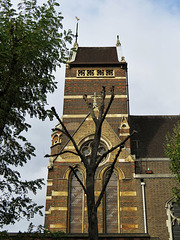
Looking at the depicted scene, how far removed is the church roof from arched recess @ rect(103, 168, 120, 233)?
10.6 m

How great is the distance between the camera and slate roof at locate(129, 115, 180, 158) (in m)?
21.9

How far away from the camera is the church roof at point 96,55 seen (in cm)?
2686

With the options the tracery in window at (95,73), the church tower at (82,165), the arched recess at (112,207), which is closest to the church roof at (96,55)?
the church tower at (82,165)

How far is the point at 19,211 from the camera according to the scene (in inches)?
389

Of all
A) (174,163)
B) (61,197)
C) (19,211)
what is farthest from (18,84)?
(61,197)

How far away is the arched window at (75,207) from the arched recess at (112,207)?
58.9 inches

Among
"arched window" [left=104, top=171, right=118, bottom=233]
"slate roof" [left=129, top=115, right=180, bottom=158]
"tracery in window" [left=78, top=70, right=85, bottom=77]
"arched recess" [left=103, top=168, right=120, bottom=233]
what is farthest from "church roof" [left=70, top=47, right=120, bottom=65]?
"arched window" [left=104, top=171, right=118, bottom=233]

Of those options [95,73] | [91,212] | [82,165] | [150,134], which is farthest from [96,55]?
[91,212]

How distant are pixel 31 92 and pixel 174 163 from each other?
339 inches

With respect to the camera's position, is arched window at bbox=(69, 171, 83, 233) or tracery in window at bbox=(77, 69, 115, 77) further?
tracery in window at bbox=(77, 69, 115, 77)

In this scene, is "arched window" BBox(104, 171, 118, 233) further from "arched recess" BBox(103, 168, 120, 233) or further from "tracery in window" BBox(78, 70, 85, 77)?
"tracery in window" BBox(78, 70, 85, 77)

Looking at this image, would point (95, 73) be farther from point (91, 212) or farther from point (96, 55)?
point (91, 212)

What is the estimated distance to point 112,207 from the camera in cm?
1897

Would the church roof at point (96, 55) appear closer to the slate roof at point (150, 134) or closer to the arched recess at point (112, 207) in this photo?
the slate roof at point (150, 134)
